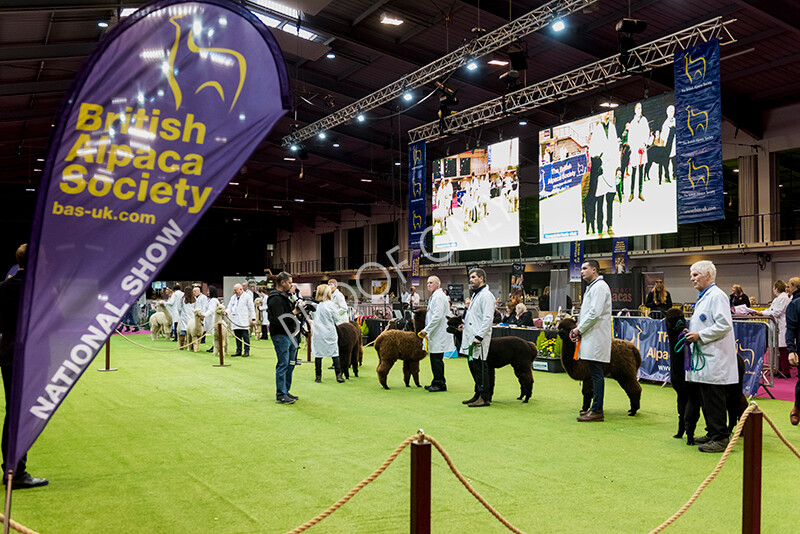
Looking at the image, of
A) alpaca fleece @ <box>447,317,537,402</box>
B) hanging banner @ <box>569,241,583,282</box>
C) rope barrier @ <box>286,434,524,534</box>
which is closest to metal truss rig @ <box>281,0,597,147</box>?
hanging banner @ <box>569,241,583,282</box>

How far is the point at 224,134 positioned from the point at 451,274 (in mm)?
30508

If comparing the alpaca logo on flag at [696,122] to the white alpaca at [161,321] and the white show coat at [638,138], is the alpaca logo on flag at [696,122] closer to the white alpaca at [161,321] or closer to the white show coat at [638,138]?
the white show coat at [638,138]

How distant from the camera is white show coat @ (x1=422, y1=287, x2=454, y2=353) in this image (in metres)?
9.42

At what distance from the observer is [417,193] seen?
60.9ft

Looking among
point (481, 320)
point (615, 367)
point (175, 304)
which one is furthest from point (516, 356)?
point (175, 304)

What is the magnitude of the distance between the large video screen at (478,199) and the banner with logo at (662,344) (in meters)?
5.06

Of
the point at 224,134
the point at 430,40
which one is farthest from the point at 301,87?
the point at 224,134

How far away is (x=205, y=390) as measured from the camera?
30.8 ft

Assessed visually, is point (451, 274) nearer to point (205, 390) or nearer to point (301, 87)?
point (301, 87)

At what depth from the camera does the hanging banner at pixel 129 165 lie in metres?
2.26

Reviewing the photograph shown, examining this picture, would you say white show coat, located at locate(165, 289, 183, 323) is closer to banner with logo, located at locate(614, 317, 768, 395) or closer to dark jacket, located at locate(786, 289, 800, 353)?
banner with logo, located at locate(614, 317, 768, 395)

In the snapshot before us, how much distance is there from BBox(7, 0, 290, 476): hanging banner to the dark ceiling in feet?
34.2

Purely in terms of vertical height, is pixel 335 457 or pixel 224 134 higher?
pixel 224 134

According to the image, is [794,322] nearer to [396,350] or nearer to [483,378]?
[483,378]
